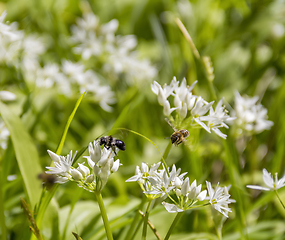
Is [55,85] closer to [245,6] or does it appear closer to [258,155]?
[258,155]

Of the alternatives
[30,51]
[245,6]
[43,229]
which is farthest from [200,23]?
[43,229]

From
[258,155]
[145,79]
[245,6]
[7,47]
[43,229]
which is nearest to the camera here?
[43,229]

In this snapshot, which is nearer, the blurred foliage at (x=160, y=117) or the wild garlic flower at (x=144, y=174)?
the wild garlic flower at (x=144, y=174)

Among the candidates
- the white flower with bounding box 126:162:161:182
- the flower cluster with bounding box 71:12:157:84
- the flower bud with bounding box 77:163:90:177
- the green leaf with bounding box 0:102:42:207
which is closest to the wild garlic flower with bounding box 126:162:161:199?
the white flower with bounding box 126:162:161:182

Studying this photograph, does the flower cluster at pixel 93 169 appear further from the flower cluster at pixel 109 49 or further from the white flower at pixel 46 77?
the flower cluster at pixel 109 49

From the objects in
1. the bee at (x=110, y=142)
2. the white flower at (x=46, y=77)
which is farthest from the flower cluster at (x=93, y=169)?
the white flower at (x=46, y=77)

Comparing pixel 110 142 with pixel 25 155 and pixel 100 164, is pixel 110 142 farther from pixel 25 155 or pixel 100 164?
pixel 25 155
